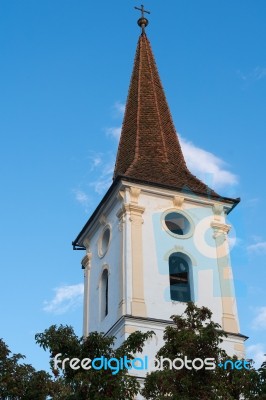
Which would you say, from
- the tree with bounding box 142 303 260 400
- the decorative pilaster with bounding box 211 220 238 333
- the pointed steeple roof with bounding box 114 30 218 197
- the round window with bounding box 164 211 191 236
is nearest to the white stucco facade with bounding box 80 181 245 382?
the decorative pilaster with bounding box 211 220 238 333

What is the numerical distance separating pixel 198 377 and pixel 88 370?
1964 mm

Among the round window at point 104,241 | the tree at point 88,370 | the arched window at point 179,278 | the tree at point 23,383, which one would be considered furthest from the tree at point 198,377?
the round window at point 104,241

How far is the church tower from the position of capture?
900 inches

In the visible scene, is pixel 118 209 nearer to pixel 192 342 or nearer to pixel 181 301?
pixel 181 301

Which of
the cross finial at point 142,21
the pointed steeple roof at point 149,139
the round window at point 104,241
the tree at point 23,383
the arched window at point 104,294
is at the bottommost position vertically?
the tree at point 23,383

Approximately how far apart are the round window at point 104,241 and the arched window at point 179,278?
2730mm

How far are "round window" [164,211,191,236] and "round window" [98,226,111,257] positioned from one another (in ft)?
7.41

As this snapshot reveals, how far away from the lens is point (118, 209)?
84.1ft

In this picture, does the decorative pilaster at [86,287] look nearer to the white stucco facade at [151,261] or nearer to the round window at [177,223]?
the white stucco facade at [151,261]

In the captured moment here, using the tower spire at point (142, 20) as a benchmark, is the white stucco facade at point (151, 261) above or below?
below

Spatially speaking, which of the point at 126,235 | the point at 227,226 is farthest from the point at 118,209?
the point at 227,226

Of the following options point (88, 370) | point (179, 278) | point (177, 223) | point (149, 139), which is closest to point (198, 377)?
point (88, 370)

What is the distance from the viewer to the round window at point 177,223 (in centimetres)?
2575

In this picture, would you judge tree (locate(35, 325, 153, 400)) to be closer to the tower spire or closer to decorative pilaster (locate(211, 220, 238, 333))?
decorative pilaster (locate(211, 220, 238, 333))
